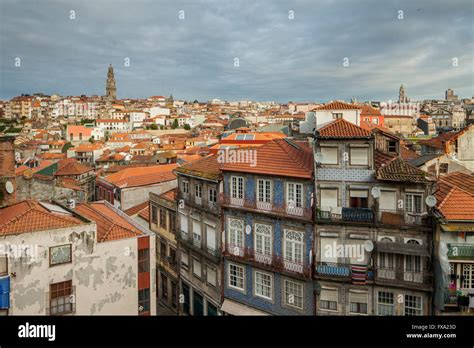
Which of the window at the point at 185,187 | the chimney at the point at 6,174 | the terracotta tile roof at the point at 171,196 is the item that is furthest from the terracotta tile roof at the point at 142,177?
the chimney at the point at 6,174

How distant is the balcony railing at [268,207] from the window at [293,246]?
556 millimetres

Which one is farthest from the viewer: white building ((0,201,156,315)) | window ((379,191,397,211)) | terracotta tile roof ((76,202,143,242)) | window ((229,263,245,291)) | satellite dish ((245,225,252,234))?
window ((229,263,245,291))

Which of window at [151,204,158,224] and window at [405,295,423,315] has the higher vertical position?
window at [151,204,158,224]

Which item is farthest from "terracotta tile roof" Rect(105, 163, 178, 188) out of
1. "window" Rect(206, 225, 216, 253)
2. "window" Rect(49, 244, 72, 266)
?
"window" Rect(49, 244, 72, 266)

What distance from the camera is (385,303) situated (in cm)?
1009

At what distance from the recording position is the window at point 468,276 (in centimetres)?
870

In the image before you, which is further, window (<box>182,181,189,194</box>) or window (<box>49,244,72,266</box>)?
window (<box>182,181,189,194</box>)

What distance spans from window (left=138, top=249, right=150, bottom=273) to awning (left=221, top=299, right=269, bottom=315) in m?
3.35

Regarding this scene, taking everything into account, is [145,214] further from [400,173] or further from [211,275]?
[400,173]

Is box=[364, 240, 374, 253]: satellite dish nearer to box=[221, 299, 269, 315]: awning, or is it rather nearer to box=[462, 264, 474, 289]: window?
box=[462, 264, 474, 289]: window

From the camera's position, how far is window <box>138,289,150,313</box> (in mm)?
10359

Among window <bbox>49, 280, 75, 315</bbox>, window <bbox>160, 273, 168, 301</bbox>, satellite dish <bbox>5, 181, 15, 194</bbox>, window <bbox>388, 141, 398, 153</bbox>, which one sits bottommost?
window <bbox>160, 273, 168, 301</bbox>

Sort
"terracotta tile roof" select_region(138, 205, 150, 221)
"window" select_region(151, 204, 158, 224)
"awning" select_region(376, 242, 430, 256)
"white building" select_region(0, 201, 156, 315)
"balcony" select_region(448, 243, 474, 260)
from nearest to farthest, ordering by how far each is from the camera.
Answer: "white building" select_region(0, 201, 156, 315)
"balcony" select_region(448, 243, 474, 260)
"awning" select_region(376, 242, 430, 256)
"window" select_region(151, 204, 158, 224)
"terracotta tile roof" select_region(138, 205, 150, 221)

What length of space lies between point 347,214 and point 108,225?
22.2 feet
